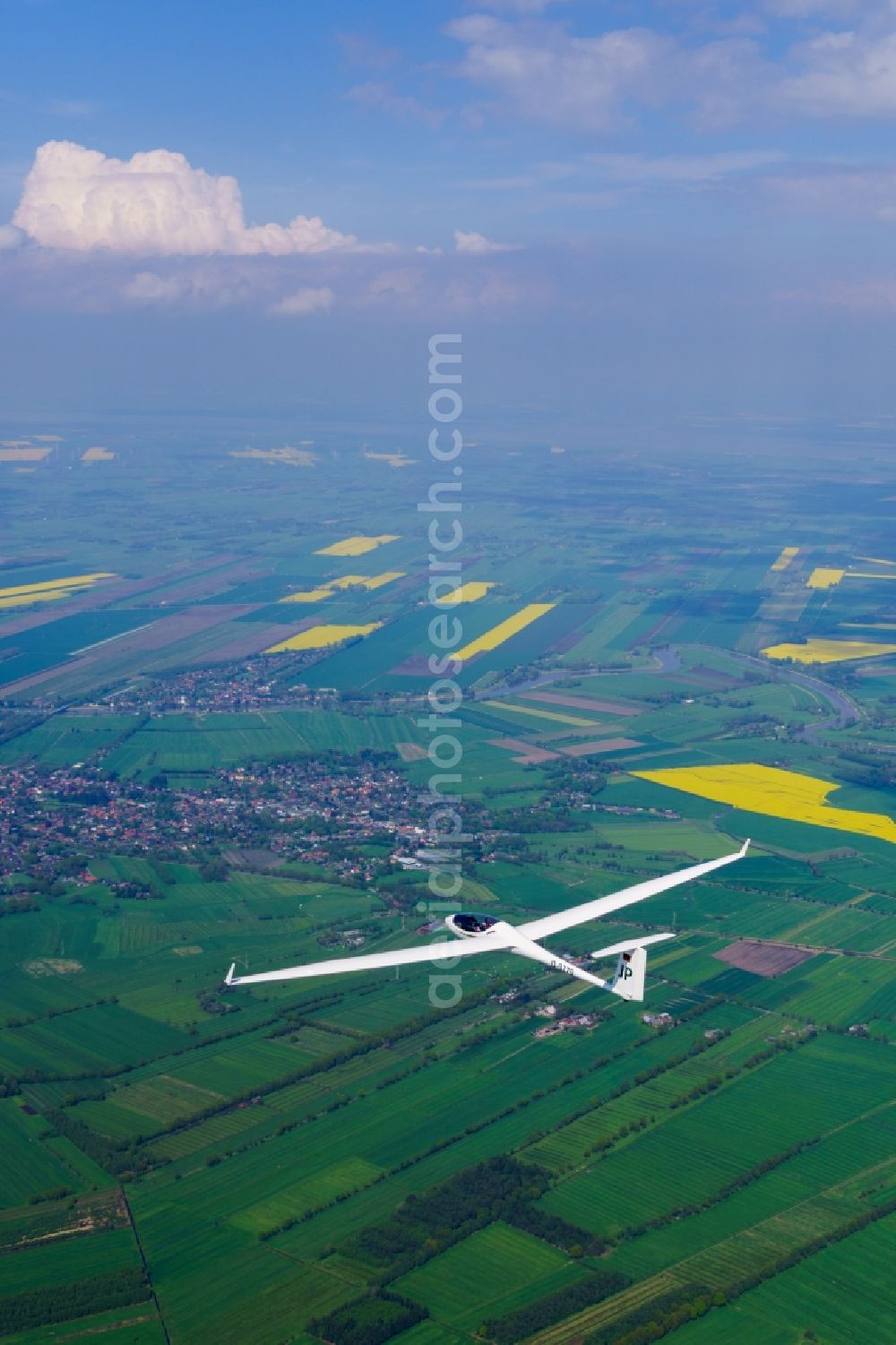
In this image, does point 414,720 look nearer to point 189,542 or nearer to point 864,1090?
point 864,1090

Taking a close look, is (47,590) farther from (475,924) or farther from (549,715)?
(475,924)

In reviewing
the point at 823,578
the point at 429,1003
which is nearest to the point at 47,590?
the point at 823,578

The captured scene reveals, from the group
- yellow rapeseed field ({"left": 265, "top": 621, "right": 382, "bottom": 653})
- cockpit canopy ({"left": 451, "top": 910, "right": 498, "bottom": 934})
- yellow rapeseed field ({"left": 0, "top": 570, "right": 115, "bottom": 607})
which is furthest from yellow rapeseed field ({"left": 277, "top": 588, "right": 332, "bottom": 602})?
cockpit canopy ({"left": 451, "top": 910, "right": 498, "bottom": 934})

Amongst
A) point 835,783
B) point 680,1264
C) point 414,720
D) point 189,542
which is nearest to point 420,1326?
point 680,1264

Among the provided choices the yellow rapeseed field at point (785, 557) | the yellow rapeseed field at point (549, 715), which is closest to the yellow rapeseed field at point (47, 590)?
the yellow rapeseed field at point (549, 715)

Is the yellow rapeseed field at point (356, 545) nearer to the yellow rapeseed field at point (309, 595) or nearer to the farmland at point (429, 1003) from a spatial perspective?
the yellow rapeseed field at point (309, 595)

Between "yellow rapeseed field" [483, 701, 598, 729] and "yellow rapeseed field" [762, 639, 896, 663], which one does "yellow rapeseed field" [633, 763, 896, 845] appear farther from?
"yellow rapeseed field" [762, 639, 896, 663]
